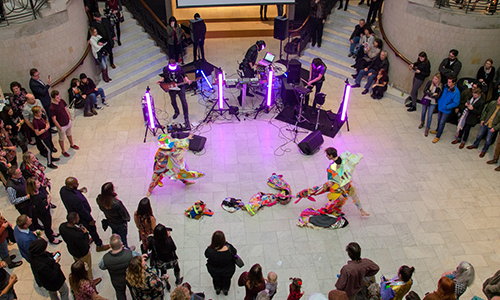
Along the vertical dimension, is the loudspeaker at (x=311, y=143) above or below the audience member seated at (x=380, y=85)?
below

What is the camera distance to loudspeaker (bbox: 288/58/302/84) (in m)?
9.55

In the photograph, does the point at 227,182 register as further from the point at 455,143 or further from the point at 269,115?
the point at 455,143

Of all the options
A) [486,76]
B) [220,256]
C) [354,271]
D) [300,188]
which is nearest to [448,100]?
[486,76]

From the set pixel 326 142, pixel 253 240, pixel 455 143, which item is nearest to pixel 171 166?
pixel 253 240

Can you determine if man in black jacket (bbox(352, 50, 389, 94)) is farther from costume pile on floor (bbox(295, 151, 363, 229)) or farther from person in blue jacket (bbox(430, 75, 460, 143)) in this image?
costume pile on floor (bbox(295, 151, 363, 229))

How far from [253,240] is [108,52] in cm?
650

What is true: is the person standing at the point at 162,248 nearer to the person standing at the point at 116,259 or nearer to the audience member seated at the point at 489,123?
the person standing at the point at 116,259

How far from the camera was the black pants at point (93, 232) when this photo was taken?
5.94 meters

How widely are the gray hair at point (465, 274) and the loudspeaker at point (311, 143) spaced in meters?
4.03

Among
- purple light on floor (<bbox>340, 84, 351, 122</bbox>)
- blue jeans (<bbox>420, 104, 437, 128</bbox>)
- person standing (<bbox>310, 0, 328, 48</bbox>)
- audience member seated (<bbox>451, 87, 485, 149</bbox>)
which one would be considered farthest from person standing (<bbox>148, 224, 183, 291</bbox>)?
person standing (<bbox>310, 0, 328, 48</bbox>)

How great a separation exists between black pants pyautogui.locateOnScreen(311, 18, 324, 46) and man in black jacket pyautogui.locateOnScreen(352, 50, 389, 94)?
1.94 meters

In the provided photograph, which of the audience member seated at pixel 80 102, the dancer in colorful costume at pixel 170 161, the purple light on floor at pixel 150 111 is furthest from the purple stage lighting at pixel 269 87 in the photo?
the audience member seated at pixel 80 102

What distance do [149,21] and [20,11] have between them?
379cm

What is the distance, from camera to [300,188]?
25.0ft
